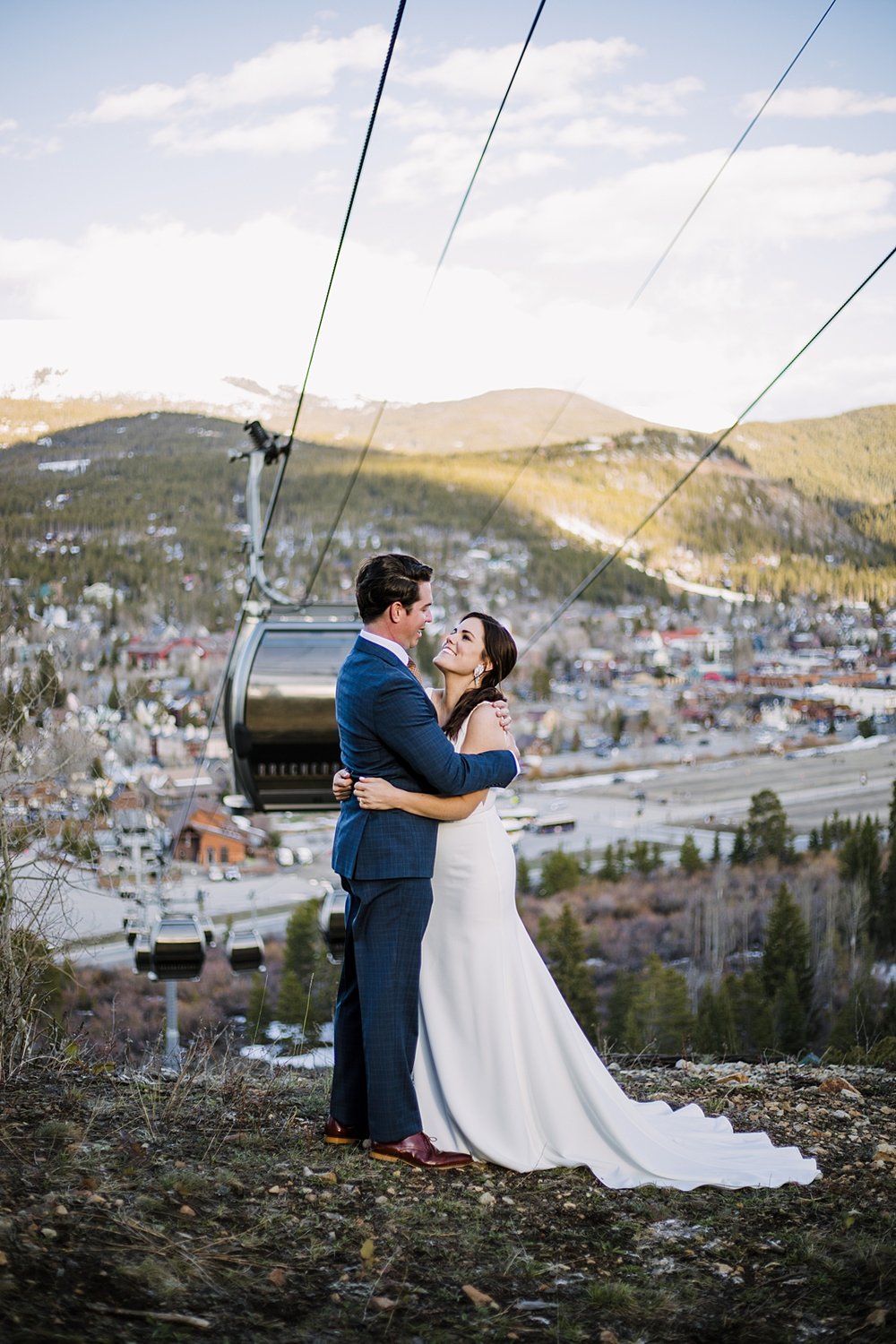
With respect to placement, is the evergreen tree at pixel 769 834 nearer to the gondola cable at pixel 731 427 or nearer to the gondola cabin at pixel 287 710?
the gondola cable at pixel 731 427

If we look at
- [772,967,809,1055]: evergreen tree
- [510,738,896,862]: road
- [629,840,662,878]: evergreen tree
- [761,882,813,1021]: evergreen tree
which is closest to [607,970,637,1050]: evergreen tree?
[772,967,809,1055]: evergreen tree

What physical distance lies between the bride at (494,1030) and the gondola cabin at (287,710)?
3766mm

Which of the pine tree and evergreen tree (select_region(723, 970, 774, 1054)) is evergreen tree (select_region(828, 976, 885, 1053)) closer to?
evergreen tree (select_region(723, 970, 774, 1054))

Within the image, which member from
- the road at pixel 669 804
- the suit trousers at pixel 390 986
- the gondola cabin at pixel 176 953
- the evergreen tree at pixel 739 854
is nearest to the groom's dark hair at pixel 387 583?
the suit trousers at pixel 390 986

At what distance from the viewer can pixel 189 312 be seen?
324ft

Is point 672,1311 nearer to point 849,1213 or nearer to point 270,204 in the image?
point 849,1213

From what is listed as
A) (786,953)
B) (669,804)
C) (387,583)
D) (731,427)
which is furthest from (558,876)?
(387,583)

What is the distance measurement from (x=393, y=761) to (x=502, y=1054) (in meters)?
0.76

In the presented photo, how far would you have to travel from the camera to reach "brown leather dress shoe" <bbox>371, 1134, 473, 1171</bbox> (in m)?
3.23

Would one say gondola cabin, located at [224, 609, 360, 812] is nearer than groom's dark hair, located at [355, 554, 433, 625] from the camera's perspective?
No

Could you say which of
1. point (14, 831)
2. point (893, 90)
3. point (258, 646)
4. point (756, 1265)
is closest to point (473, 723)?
point (756, 1265)

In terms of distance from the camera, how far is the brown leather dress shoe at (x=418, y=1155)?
10.6 ft

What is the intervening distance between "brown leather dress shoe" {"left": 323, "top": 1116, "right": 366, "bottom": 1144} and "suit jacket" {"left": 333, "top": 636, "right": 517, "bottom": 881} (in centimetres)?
73

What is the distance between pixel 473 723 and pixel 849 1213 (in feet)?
4.64
